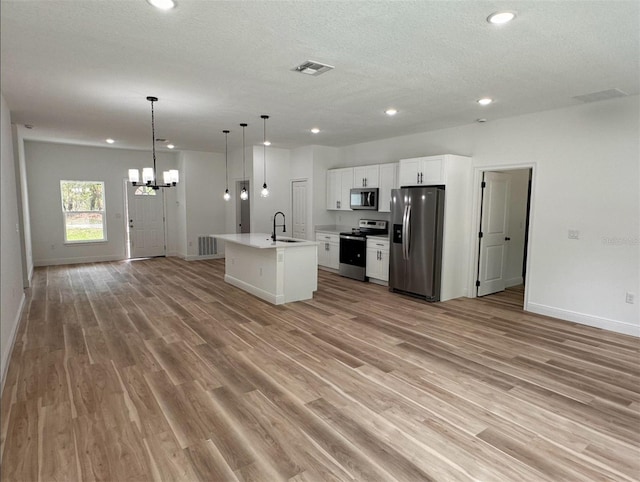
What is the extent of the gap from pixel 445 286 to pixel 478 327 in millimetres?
1328

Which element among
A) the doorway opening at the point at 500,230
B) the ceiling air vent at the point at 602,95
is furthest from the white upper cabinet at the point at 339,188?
the ceiling air vent at the point at 602,95

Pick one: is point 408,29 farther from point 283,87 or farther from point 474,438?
point 474,438

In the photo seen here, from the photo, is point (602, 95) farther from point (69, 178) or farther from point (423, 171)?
point (69, 178)

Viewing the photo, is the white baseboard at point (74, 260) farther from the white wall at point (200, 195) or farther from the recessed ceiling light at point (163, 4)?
the recessed ceiling light at point (163, 4)

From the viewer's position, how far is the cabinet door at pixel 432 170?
577 centimetres

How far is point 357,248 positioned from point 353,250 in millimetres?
122

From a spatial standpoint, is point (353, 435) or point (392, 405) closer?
point (353, 435)

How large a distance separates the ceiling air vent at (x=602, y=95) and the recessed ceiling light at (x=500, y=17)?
237 centimetres

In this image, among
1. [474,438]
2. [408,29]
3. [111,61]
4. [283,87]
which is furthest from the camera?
[283,87]

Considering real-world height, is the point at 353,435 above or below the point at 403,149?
below

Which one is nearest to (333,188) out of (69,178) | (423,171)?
(423,171)

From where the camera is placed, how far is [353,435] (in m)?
2.48

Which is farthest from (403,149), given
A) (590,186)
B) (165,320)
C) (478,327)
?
(165,320)

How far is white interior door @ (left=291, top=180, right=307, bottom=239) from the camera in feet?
28.3
